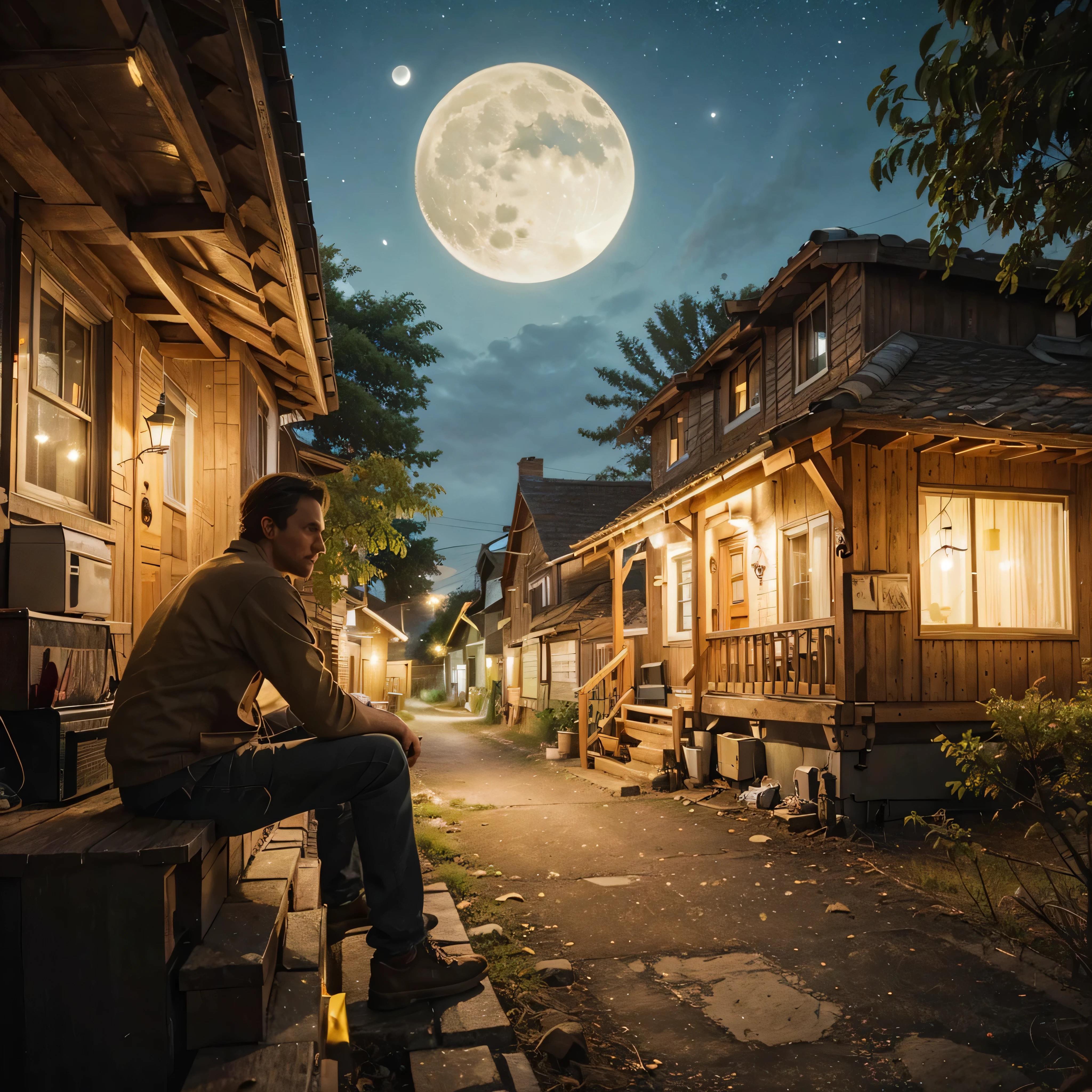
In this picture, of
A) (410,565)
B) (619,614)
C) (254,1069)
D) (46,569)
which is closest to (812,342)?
(619,614)

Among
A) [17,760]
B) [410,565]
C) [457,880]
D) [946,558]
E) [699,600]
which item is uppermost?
[410,565]

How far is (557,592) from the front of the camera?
24.6 meters

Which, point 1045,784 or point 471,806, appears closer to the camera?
point 1045,784

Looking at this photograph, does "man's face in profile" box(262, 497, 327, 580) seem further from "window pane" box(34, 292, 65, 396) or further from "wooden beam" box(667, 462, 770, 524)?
"wooden beam" box(667, 462, 770, 524)

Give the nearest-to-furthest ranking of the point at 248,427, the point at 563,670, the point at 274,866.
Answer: the point at 274,866, the point at 248,427, the point at 563,670

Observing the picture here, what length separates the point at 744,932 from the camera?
4969 mm

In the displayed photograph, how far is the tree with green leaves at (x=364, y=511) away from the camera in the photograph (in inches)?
477

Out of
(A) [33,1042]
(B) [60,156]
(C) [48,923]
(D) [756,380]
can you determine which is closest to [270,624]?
(C) [48,923]

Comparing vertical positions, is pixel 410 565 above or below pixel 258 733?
above

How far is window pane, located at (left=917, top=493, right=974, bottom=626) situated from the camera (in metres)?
9.15

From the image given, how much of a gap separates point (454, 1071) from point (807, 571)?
28.4 feet

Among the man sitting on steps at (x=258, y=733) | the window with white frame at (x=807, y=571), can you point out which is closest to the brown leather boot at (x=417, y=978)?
the man sitting on steps at (x=258, y=733)

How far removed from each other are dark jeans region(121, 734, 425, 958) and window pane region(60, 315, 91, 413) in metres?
2.87

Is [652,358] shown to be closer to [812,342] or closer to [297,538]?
[812,342]
